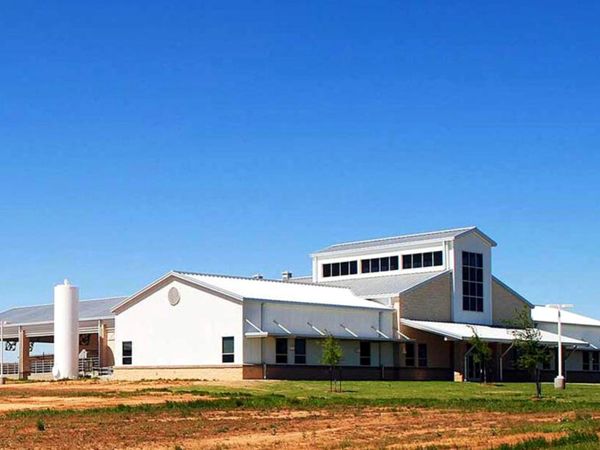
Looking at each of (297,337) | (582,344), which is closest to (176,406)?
(297,337)

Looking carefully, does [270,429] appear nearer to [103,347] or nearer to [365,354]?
[365,354]

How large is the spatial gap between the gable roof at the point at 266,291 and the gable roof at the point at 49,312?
11.6 m

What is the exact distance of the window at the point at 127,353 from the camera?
71.6 meters

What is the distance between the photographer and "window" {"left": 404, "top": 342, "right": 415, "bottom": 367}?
73312 millimetres

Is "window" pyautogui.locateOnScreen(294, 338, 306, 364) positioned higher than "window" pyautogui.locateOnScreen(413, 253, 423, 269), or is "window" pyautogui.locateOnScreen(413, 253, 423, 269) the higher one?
"window" pyautogui.locateOnScreen(413, 253, 423, 269)

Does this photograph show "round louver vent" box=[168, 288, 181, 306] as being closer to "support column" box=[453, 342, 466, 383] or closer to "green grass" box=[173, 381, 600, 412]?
"green grass" box=[173, 381, 600, 412]

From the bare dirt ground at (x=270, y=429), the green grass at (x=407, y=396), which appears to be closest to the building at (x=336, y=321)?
the green grass at (x=407, y=396)

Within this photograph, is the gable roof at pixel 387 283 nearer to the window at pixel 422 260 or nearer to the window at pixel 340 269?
the window at pixel 422 260

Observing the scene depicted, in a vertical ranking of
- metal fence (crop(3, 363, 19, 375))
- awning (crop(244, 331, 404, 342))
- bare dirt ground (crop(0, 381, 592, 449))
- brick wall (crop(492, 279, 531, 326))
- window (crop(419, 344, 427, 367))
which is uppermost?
brick wall (crop(492, 279, 531, 326))

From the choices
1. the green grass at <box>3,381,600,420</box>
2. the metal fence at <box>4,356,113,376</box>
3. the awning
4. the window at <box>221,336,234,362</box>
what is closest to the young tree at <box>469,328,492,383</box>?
the awning

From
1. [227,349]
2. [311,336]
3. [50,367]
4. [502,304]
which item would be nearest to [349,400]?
[227,349]

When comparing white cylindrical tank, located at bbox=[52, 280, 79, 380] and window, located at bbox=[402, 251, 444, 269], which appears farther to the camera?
window, located at bbox=[402, 251, 444, 269]

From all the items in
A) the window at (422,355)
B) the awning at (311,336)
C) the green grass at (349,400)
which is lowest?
the green grass at (349,400)

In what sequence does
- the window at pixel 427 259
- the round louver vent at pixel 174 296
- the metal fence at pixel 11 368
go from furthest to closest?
1. the metal fence at pixel 11 368
2. the window at pixel 427 259
3. the round louver vent at pixel 174 296
